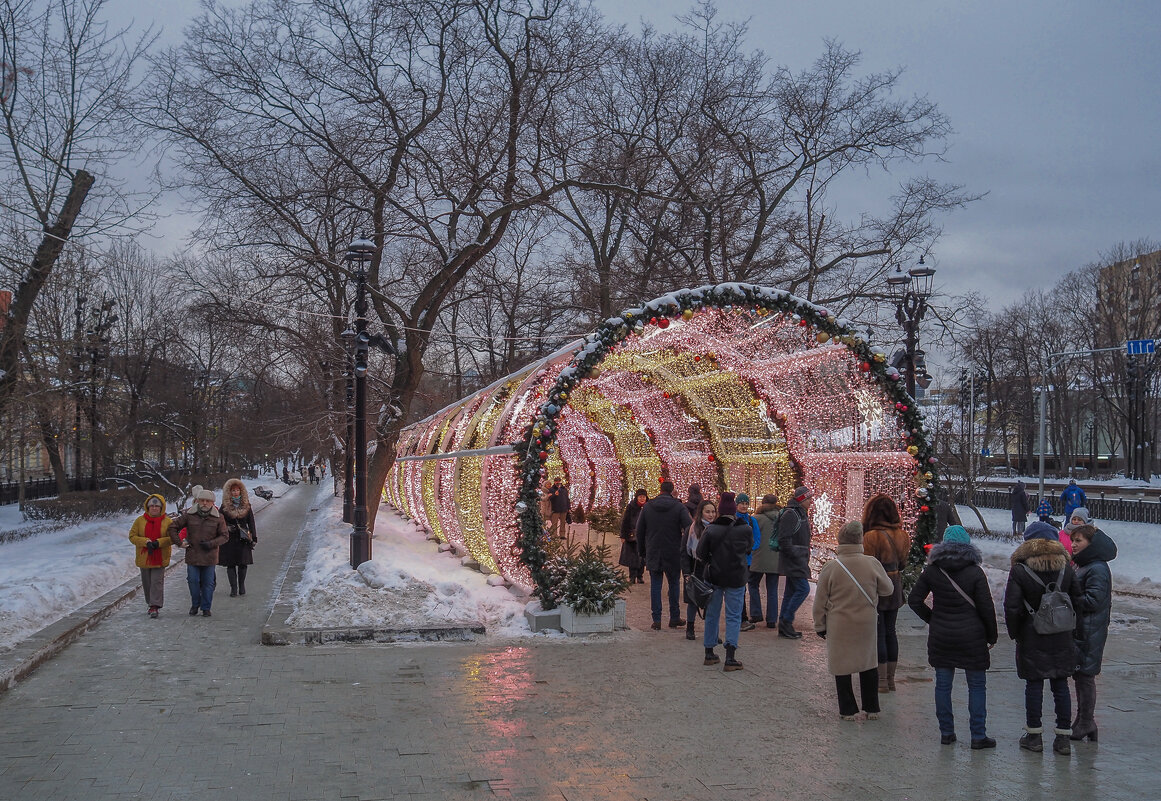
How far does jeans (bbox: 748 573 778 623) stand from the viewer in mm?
11859

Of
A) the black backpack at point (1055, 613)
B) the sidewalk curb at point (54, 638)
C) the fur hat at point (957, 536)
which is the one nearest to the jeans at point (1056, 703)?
the black backpack at point (1055, 613)

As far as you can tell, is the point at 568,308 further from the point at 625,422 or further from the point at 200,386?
the point at 200,386

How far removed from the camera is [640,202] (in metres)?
23.0

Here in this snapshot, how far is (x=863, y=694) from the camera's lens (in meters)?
7.68

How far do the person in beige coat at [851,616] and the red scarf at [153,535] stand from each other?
8296mm

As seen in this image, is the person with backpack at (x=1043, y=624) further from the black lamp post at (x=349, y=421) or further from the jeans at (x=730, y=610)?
the black lamp post at (x=349, y=421)

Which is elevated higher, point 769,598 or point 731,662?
point 769,598

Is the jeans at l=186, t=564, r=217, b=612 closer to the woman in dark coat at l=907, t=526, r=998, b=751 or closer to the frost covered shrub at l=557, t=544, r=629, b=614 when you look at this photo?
the frost covered shrub at l=557, t=544, r=629, b=614

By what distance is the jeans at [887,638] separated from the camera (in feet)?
27.8

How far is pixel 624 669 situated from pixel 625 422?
14.3 metres

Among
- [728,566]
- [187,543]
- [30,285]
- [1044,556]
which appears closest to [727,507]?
[728,566]

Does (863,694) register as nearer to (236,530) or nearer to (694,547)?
(694,547)

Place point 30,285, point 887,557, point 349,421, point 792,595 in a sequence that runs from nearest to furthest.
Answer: point 887,557
point 792,595
point 30,285
point 349,421

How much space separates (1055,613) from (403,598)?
780cm
